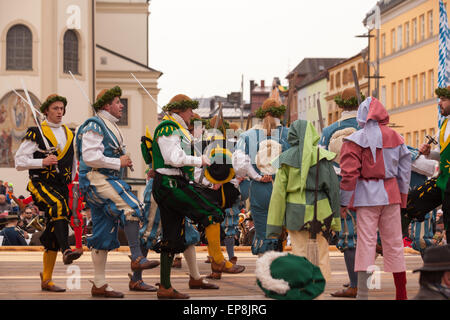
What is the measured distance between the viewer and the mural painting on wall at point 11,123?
159 ft

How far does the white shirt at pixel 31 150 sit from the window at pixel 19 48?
39.8 meters

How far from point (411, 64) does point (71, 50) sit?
25.3 m

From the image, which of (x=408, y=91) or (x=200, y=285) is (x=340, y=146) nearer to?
(x=200, y=285)

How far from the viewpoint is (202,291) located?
10688 millimetres

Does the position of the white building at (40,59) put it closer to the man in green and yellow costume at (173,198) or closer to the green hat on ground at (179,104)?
the green hat on ground at (179,104)

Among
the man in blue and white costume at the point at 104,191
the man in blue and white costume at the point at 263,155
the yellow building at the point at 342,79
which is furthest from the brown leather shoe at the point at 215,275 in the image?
the yellow building at the point at 342,79

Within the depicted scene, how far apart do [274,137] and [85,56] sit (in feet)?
135

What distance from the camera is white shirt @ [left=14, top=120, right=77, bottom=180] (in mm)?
10727

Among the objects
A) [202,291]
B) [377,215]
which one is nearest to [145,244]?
[202,291]

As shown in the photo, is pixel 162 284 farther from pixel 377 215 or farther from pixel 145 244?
pixel 377 215

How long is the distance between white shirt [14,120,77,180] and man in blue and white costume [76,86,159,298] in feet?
2.12

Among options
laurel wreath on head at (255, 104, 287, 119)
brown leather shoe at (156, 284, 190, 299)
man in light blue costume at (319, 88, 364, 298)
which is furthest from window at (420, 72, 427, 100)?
brown leather shoe at (156, 284, 190, 299)

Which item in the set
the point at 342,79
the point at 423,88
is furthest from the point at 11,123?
the point at 342,79

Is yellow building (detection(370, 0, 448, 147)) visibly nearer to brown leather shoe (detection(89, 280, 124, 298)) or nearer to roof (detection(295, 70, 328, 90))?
roof (detection(295, 70, 328, 90))
